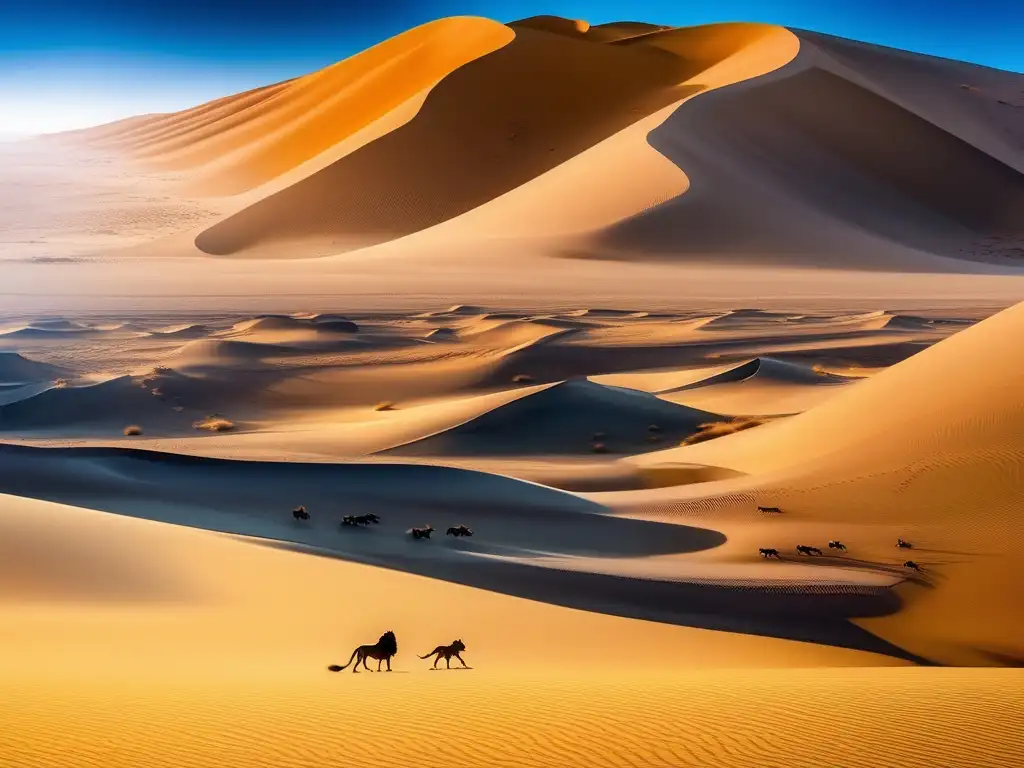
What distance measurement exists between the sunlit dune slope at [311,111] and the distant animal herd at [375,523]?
78800 millimetres

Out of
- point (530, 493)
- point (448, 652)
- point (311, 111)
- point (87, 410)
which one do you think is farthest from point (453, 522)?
point (311, 111)

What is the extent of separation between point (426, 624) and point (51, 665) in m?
2.45

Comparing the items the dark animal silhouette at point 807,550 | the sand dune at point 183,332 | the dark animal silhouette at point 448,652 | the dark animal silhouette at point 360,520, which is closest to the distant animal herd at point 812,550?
the dark animal silhouette at point 807,550

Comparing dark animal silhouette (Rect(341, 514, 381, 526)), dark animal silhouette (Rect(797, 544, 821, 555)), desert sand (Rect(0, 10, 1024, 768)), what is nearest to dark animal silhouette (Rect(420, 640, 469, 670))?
desert sand (Rect(0, 10, 1024, 768))

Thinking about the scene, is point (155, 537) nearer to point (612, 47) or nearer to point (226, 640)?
point (226, 640)

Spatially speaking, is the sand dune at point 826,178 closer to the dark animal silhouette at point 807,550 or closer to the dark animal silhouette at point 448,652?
the dark animal silhouette at point 807,550

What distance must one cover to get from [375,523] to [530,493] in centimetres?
182

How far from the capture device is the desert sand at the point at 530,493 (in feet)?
16.6

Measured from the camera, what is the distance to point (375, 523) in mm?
12289

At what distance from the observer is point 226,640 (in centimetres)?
741

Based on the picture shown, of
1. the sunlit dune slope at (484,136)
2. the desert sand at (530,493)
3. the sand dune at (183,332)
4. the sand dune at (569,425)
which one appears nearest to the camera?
the desert sand at (530,493)

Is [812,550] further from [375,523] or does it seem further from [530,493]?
[375,523]

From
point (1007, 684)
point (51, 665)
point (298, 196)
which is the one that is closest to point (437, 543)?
point (51, 665)

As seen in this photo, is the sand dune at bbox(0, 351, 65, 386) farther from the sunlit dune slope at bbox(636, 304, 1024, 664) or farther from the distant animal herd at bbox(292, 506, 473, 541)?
the distant animal herd at bbox(292, 506, 473, 541)
